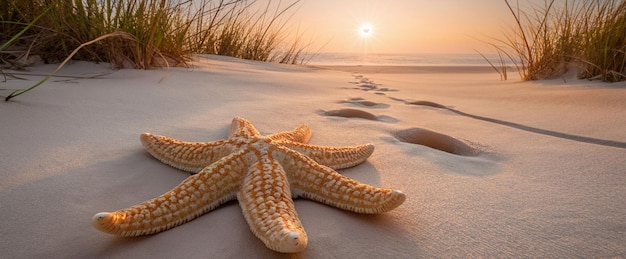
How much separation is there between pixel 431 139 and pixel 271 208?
5.82 feet

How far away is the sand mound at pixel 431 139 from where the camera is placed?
2.51 metres

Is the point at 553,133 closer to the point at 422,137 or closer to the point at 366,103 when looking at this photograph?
the point at 422,137

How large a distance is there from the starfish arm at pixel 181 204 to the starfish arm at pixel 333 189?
0.20 meters

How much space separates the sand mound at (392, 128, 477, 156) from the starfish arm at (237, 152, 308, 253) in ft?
4.66

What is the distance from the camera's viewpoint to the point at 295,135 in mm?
2072

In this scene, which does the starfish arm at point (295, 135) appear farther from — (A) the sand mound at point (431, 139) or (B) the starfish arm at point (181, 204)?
(A) the sand mound at point (431, 139)

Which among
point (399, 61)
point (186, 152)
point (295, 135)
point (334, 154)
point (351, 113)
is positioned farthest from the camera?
point (399, 61)

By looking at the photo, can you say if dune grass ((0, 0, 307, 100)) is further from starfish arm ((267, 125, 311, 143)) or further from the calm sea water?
the calm sea water

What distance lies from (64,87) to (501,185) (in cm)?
320

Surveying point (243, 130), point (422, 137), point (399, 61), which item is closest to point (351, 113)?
point (422, 137)

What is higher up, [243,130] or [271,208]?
[243,130]

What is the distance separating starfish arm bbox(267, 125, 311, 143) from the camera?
1849 millimetres

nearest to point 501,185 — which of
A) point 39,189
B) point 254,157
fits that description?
point 254,157

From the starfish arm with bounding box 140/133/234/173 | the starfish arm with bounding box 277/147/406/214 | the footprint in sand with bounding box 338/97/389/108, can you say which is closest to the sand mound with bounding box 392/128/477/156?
the footprint in sand with bounding box 338/97/389/108
